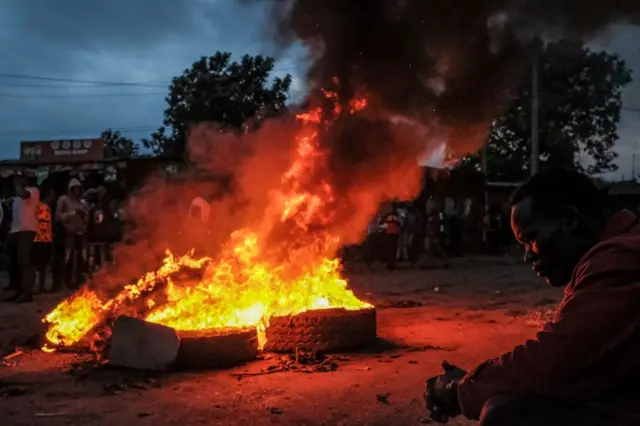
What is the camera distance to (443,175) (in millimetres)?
21234

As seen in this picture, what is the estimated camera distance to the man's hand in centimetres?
229

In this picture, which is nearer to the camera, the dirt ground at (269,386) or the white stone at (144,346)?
the dirt ground at (269,386)

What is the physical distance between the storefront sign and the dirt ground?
12892 mm

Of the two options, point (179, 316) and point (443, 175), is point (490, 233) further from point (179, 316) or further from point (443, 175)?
point (179, 316)

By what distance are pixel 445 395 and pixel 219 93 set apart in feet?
88.0

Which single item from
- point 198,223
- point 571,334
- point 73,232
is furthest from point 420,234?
point 571,334

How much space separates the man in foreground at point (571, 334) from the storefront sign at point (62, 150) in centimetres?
1982

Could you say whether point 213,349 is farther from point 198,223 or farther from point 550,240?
point 198,223

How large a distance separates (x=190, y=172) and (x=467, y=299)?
595cm

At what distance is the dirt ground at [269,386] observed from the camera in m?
4.91

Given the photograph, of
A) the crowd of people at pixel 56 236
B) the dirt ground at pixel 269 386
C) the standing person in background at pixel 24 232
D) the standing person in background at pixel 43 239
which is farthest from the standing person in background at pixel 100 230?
the dirt ground at pixel 269 386

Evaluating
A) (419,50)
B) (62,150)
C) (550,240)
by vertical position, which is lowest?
(550,240)

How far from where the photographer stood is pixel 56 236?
12.1m

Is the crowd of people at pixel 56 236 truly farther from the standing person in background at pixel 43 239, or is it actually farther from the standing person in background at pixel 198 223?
the standing person in background at pixel 198 223
